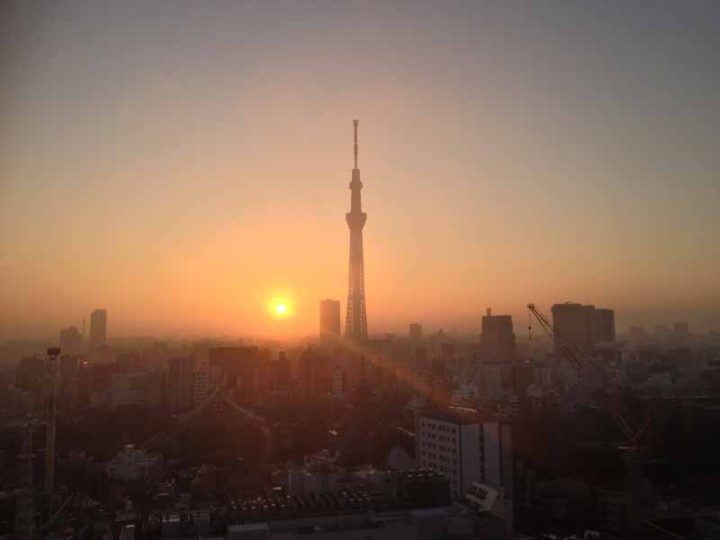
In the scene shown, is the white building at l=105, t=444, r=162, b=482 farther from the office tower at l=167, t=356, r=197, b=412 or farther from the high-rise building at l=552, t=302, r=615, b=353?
the high-rise building at l=552, t=302, r=615, b=353

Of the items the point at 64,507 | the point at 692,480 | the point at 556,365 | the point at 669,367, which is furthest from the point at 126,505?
A: the point at 669,367

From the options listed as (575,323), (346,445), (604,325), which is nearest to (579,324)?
(575,323)

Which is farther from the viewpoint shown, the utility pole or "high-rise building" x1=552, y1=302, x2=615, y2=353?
"high-rise building" x1=552, y1=302, x2=615, y2=353

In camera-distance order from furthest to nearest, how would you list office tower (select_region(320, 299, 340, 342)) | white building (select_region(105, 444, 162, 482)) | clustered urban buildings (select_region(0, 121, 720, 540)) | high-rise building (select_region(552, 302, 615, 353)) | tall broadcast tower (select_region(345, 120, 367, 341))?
office tower (select_region(320, 299, 340, 342)), tall broadcast tower (select_region(345, 120, 367, 341)), high-rise building (select_region(552, 302, 615, 353)), white building (select_region(105, 444, 162, 482)), clustered urban buildings (select_region(0, 121, 720, 540))

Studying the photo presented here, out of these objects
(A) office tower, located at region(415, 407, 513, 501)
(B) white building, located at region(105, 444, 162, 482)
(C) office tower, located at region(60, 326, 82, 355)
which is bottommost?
(B) white building, located at region(105, 444, 162, 482)

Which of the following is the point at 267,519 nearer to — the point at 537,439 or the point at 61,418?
the point at 537,439

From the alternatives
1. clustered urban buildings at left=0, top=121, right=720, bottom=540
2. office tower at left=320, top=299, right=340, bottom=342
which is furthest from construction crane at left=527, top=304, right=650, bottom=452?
office tower at left=320, top=299, right=340, bottom=342

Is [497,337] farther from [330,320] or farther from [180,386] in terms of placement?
[180,386]

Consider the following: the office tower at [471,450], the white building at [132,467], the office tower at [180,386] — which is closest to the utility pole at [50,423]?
the white building at [132,467]

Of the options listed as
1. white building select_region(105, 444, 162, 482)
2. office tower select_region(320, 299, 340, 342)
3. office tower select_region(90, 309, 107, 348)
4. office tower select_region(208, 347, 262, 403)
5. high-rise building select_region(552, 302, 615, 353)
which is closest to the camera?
white building select_region(105, 444, 162, 482)
